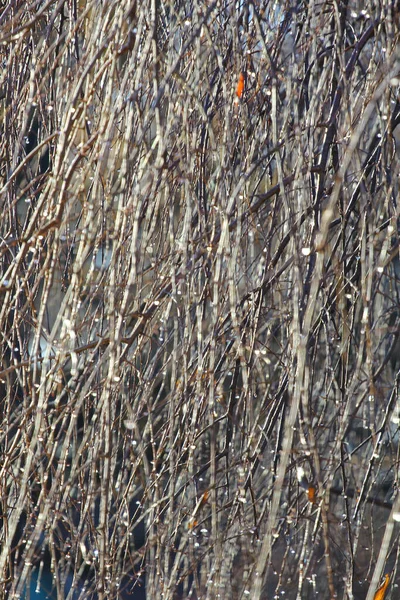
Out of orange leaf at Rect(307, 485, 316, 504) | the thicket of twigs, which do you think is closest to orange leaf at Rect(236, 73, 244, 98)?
the thicket of twigs

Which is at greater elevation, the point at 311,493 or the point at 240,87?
the point at 240,87

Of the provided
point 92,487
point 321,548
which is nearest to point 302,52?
point 92,487

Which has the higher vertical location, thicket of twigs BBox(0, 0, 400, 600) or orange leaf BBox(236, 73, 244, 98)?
orange leaf BBox(236, 73, 244, 98)

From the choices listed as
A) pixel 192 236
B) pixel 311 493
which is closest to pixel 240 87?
pixel 192 236

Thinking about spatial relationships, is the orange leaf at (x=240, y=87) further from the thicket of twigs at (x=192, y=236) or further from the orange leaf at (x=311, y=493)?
the orange leaf at (x=311, y=493)

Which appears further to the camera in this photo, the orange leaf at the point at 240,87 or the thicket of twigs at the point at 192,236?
the orange leaf at the point at 240,87

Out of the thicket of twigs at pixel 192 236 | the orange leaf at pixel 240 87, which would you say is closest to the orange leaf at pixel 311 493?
the thicket of twigs at pixel 192 236

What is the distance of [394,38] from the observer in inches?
38.9

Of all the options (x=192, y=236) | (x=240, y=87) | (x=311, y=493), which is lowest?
(x=311, y=493)

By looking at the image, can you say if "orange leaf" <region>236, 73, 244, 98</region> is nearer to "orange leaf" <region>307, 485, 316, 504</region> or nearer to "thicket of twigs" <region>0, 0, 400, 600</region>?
"thicket of twigs" <region>0, 0, 400, 600</region>

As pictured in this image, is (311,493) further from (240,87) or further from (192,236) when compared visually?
(240,87)

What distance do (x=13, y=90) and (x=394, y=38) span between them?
681mm

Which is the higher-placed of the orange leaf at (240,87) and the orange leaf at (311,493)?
the orange leaf at (240,87)

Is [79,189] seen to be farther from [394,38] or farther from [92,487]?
[394,38]
